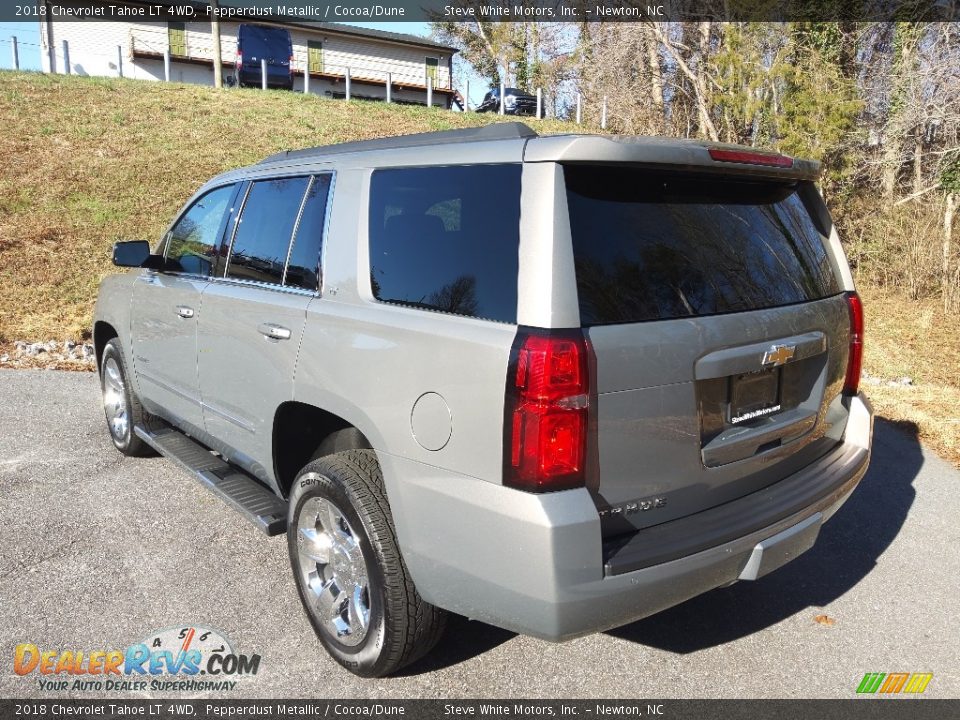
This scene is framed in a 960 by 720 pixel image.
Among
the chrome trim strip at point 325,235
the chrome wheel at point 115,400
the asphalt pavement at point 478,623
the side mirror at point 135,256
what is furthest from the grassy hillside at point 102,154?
the chrome trim strip at point 325,235

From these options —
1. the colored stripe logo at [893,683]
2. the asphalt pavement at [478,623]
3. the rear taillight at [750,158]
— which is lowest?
the colored stripe logo at [893,683]

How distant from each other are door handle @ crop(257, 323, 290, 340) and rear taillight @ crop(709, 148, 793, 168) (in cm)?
180

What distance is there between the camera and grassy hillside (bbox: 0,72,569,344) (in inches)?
444

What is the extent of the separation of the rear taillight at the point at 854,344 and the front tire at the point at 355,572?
6.73 ft

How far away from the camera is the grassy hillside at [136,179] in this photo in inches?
353

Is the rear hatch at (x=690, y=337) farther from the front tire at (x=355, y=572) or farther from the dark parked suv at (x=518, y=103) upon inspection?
the dark parked suv at (x=518, y=103)

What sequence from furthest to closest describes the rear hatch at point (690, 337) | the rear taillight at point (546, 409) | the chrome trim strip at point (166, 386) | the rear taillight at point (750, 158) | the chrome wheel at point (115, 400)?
the chrome wheel at point (115, 400) → the chrome trim strip at point (166, 386) → the rear taillight at point (750, 158) → the rear hatch at point (690, 337) → the rear taillight at point (546, 409)

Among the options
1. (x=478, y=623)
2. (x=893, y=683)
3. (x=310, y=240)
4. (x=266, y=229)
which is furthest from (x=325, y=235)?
(x=893, y=683)

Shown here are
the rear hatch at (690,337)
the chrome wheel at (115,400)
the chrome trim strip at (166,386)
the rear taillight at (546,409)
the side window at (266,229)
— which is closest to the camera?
the rear taillight at (546,409)

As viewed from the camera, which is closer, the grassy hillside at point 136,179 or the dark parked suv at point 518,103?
the grassy hillside at point 136,179

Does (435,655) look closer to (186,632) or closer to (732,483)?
(186,632)

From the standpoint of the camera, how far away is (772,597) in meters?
3.51

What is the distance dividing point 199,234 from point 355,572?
7.95 feet

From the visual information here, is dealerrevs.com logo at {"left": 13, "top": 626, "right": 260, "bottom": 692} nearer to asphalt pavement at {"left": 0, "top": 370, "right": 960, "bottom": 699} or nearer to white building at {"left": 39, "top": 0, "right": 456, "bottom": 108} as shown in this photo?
asphalt pavement at {"left": 0, "top": 370, "right": 960, "bottom": 699}
